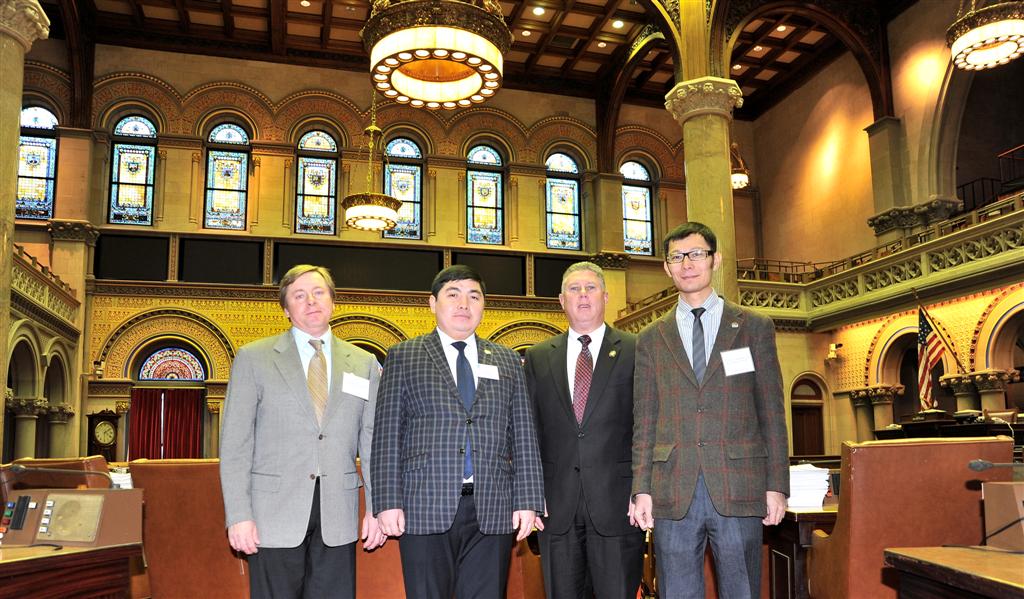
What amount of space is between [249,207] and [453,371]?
1580 cm

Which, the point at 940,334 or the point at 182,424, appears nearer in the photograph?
the point at 940,334

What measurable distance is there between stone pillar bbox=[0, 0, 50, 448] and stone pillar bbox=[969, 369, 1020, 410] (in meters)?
12.6

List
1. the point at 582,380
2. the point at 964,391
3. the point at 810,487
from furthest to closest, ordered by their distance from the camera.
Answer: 1. the point at 964,391
2. the point at 810,487
3. the point at 582,380

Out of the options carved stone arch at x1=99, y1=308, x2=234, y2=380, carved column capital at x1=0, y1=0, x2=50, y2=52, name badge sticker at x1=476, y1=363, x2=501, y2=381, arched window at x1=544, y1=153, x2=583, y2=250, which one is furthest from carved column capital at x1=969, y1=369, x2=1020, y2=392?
carved stone arch at x1=99, y1=308, x2=234, y2=380

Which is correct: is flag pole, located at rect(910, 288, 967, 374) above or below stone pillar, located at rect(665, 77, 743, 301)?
below

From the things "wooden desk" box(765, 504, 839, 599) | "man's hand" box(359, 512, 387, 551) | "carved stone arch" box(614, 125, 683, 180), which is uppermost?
"carved stone arch" box(614, 125, 683, 180)

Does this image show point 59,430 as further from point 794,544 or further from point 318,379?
point 794,544

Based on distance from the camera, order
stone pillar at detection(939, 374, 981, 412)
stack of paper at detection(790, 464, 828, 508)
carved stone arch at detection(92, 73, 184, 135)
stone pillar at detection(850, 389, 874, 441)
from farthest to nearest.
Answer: carved stone arch at detection(92, 73, 184, 135) → stone pillar at detection(850, 389, 874, 441) → stone pillar at detection(939, 374, 981, 412) → stack of paper at detection(790, 464, 828, 508)

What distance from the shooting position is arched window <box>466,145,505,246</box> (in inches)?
765

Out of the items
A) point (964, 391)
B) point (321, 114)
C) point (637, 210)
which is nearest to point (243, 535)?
point (964, 391)

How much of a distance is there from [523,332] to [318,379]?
50.4 ft

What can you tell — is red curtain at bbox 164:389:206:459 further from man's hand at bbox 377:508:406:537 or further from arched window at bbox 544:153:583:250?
man's hand at bbox 377:508:406:537

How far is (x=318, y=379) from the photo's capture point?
11.5 ft

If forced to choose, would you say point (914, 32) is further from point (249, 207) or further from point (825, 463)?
point (249, 207)
